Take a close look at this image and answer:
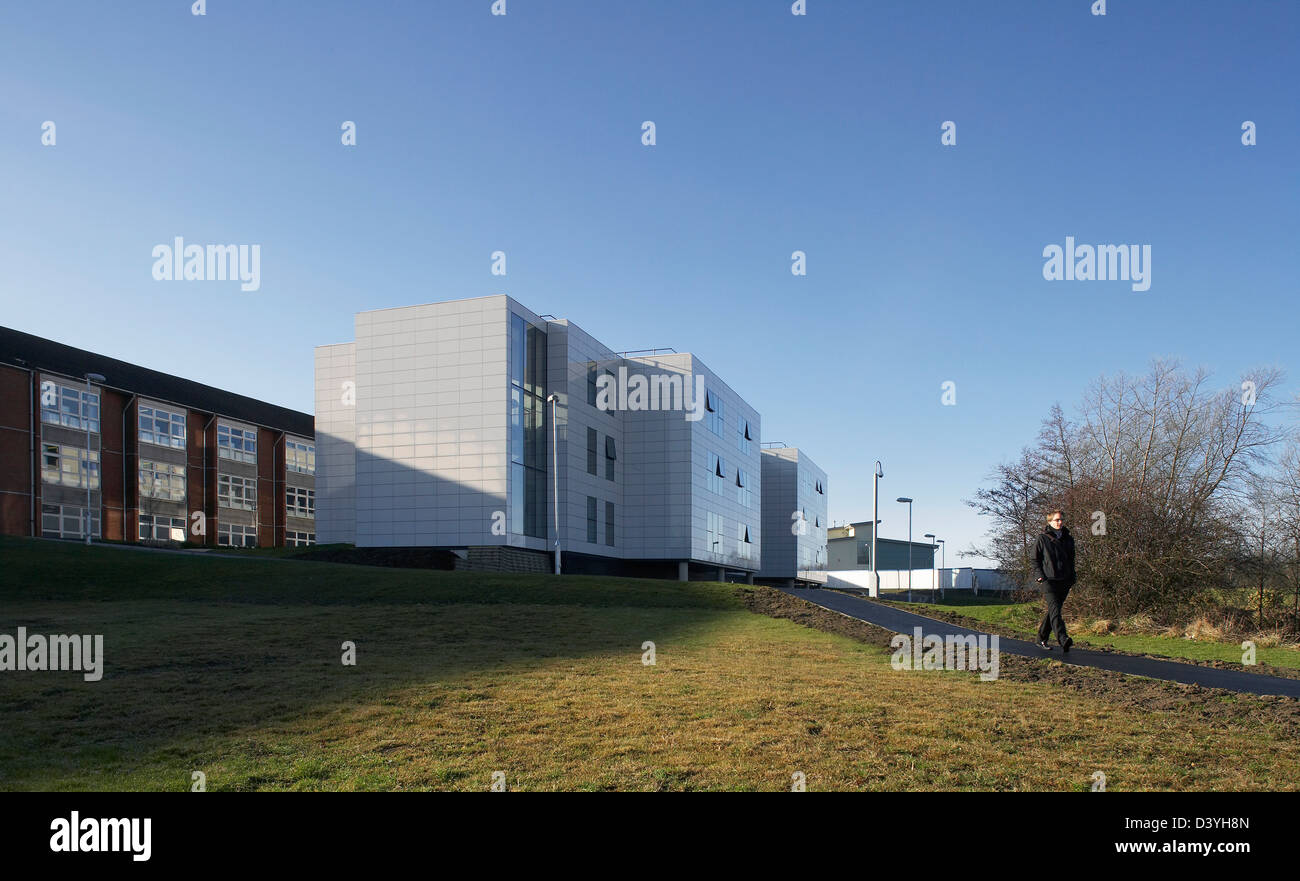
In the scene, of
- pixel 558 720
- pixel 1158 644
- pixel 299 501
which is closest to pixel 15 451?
pixel 299 501

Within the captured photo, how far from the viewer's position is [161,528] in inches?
2280

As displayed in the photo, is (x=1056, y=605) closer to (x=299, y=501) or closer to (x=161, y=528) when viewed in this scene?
(x=161, y=528)

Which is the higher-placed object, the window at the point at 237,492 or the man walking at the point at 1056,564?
the window at the point at 237,492

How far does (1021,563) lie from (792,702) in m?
22.7

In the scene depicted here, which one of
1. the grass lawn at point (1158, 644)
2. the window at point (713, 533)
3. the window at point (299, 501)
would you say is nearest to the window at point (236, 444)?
the window at point (299, 501)

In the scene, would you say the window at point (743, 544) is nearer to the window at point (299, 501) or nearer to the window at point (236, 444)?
the window at point (299, 501)

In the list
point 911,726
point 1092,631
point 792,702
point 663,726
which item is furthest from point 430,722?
point 1092,631

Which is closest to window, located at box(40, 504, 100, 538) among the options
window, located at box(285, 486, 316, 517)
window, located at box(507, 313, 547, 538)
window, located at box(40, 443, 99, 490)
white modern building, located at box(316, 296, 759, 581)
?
window, located at box(40, 443, 99, 490)

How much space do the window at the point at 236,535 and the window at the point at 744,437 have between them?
36063 mm

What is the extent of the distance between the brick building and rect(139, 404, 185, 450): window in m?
0.07

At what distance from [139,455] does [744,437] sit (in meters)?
40.3

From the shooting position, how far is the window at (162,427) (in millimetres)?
57188

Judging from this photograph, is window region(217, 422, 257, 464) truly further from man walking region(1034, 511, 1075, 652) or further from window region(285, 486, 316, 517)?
man walking region(1034, 511, 1075, 652)

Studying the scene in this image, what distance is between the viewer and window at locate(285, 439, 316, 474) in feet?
232
